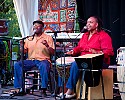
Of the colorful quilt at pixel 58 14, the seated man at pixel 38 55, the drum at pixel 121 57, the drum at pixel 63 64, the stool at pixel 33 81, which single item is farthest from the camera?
the colorful quilt at pixel 58 14

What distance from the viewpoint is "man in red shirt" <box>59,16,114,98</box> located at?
4660 mm

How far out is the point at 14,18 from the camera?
37.1ft

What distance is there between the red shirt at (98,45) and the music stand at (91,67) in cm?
34

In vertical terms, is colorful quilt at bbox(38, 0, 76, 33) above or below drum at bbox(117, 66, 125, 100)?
above

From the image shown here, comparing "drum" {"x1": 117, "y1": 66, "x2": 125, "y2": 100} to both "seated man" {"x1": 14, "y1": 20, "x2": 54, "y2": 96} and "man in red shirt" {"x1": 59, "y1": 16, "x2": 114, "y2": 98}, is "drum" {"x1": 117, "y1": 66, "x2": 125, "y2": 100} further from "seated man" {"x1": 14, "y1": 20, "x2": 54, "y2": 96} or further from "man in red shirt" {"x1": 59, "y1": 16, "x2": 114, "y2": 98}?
"seated man" {"x1": 14, "y1": 20, "x2": 54, "y2": 96}

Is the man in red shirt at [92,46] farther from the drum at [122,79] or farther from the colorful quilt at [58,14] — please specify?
the colorful quilt at [58,14]

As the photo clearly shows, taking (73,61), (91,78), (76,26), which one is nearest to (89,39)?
(73,61)

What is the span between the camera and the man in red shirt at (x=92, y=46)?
4660mm

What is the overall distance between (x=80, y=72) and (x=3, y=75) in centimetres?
244

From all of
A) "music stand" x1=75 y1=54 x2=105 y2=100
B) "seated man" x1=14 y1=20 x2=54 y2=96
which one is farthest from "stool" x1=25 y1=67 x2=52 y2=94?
"music stand" x1=75 y1=54 x2=105 y2=100

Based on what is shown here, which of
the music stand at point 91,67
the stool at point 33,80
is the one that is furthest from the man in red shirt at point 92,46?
the stool at point 33,80

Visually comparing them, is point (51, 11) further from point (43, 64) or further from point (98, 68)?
point (98, 68)

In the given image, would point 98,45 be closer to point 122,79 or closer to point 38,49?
point 122,79

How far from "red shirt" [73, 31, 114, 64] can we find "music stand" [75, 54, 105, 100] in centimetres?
34
